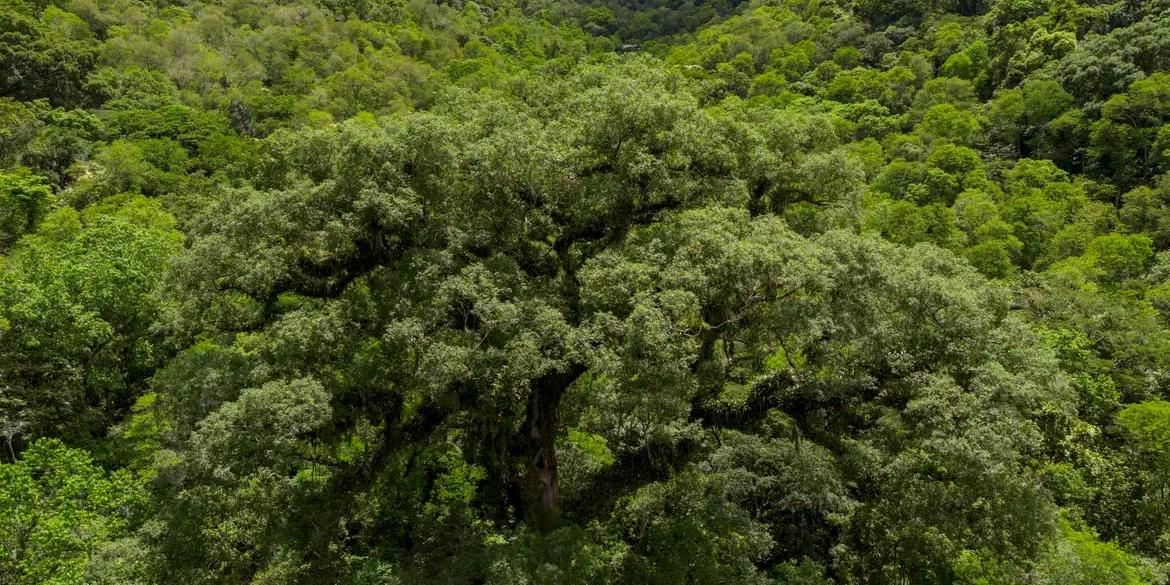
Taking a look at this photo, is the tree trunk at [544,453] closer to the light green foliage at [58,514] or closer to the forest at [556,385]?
the forest at [556,385]

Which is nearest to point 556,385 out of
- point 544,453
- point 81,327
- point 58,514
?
point 544,453

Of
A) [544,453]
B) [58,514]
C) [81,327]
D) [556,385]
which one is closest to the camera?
[556,385]

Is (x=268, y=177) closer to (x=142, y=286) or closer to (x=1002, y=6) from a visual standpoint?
(x=142, y=286)

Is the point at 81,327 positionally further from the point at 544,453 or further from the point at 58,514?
the point at 544,453

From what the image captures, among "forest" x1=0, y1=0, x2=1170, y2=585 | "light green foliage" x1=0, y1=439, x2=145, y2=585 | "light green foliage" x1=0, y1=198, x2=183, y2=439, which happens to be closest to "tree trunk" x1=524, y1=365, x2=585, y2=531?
"forest" x1=0, y1=0, x2=1170, y2=585

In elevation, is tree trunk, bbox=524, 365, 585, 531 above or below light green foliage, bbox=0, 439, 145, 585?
above

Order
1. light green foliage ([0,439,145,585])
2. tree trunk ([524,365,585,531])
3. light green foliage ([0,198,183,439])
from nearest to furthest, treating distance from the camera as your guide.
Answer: light green foliage ([0,439,145,585]) < tree trunk ([524,365,585,531]) < light green foliage ([0,198,183,439])

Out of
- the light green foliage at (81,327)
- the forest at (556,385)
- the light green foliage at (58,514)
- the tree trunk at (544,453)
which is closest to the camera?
the forest at (556,385)

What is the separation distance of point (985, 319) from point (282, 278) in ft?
41.6

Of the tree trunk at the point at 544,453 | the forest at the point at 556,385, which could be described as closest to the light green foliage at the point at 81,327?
the forest at the point at 556,385

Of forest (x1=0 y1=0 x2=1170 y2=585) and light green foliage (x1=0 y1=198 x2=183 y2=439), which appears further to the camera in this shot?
light green foliage (x1=0 y1=198 x2=183 y2=439)

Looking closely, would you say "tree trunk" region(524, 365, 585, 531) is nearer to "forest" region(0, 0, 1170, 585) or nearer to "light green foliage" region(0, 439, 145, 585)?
"forest" region(0, 0, 1170, 585)

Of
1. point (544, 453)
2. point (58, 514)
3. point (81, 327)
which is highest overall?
point (544, 453)

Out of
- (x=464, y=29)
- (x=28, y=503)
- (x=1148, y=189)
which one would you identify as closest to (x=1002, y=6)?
(x=1148, y=189)
